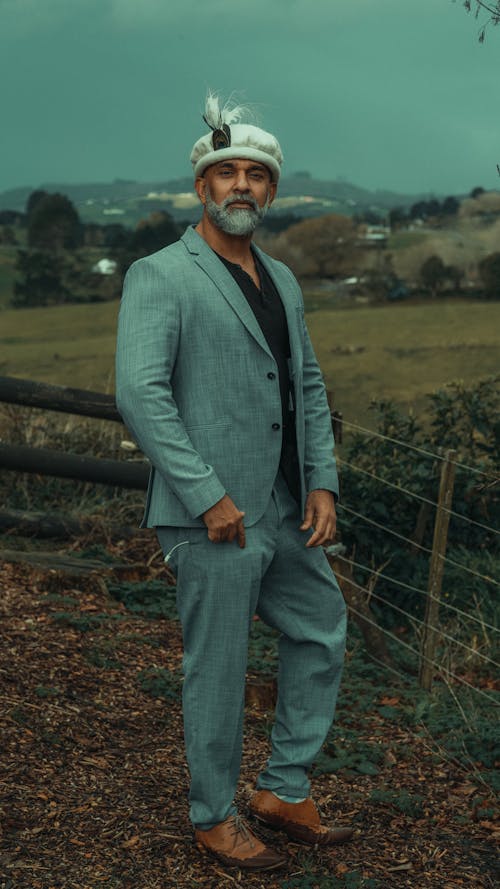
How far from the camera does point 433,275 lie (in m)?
17.5

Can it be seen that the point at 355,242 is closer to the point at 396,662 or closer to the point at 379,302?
the point at 379,302

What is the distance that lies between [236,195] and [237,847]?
6.40 ft

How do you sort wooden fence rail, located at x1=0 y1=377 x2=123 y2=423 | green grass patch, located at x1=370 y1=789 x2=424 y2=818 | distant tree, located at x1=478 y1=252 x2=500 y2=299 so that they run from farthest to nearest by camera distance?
distant tree, located at x1=478 y1=252 x2=500 y2=299, wooden fence rail, located at x1=0 y1=377 x2=123 y2=423, green grass patch, located at x1=370 y1=789 x2=424 y2=818

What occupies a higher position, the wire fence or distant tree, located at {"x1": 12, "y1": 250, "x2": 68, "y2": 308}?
distant tree, located at {"x1": 12, "y1": 250, "x2": 68, "y2": 308}

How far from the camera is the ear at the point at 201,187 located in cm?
353

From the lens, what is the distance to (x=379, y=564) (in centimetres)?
790

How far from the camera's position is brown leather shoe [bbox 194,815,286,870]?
3.54 metres

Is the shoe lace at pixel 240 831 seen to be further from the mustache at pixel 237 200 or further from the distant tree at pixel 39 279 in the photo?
the distant tree at pixel 39 279

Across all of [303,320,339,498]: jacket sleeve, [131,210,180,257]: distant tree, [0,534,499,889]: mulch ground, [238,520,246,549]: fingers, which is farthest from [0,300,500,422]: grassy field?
[238,520,246,549]: fingers

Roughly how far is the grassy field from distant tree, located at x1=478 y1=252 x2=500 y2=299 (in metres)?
0.21

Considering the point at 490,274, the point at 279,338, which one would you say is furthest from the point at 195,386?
the point at 490,274

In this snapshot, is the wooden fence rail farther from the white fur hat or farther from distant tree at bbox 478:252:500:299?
distant tree at bbox 478:252:500:299

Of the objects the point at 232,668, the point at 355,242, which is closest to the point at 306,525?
the point at 232,668

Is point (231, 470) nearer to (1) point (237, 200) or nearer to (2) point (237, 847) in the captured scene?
(1) point (237, 200)
